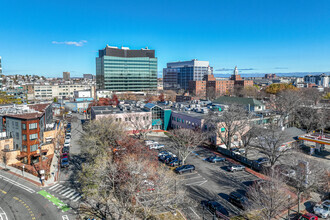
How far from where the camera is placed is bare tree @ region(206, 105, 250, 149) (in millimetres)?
44175

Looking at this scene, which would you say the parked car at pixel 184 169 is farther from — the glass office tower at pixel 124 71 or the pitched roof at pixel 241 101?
the glass office tower at pixel 124 71

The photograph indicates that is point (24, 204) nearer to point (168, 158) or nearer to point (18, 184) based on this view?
point (18, 184)

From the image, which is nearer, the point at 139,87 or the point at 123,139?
the point at 123,139

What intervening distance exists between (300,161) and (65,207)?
2883cm

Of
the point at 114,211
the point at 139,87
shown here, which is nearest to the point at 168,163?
the point at 114,211

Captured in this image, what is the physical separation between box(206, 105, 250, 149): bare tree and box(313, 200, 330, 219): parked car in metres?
19.3

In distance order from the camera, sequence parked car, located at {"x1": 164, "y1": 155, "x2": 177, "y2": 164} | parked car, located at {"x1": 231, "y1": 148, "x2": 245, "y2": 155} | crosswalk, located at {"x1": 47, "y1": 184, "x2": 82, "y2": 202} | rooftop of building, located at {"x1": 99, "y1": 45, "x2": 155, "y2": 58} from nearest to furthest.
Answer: crosswalk, located at {"x1": 47, "y1": 184, "x2": 82, "y2": 202} < parked car, located at {"x1": 164, "y1": 155, "x2": 177, "y2": 164} < parked car, located at {"x1": 231, "y1": 148, "x2": 245, "y2": 155} < rooftop of building, located at {"x1": 99, "y1": 45, "x2": 155, "y2": 58}

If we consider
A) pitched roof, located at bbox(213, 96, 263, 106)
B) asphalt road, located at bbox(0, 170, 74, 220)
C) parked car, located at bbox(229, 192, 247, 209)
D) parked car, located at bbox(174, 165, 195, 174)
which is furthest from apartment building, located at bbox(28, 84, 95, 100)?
parked car, located at bbox(229, 192, 247, 209)

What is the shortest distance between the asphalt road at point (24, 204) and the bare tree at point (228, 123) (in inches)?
1226

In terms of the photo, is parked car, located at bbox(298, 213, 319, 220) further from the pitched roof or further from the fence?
the pitched roof

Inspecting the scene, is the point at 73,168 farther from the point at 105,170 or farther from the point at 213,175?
the point at 213,175

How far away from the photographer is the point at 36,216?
24.1 metres

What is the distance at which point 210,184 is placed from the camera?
3173 cm

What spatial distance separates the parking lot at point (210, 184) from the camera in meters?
25.7
